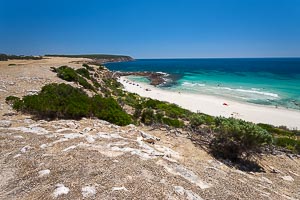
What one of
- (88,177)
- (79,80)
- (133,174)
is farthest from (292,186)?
(79,80)

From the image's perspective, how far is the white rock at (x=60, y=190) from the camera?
17.6 ft

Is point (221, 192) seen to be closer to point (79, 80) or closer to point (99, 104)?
point (99, 104)

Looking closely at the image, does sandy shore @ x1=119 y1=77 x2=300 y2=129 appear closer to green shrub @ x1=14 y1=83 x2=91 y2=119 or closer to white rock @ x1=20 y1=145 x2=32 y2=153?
green shrub @ x1=14 y1=83 x2=91 y2=119

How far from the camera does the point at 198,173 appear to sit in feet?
23.4

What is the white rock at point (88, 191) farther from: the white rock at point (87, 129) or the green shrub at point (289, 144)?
the green shrub at point (289, 144)

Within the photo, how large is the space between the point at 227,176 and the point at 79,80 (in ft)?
68.6

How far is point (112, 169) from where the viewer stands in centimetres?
644

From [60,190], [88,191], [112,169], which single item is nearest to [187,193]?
[112,169]

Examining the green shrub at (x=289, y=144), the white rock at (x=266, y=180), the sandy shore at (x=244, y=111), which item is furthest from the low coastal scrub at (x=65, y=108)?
the sandy shore at (x=244, y=111)

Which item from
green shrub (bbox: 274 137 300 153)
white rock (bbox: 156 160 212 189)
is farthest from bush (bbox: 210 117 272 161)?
green shrub (bbox: 274 137 300 153)

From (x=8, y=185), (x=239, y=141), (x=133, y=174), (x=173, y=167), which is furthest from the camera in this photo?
(x=239, y=141)

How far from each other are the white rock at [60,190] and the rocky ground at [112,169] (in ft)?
0.07

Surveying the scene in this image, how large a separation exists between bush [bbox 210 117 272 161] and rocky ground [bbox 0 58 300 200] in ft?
3.03

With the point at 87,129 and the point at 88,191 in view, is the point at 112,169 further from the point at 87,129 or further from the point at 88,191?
the point at 87,129
